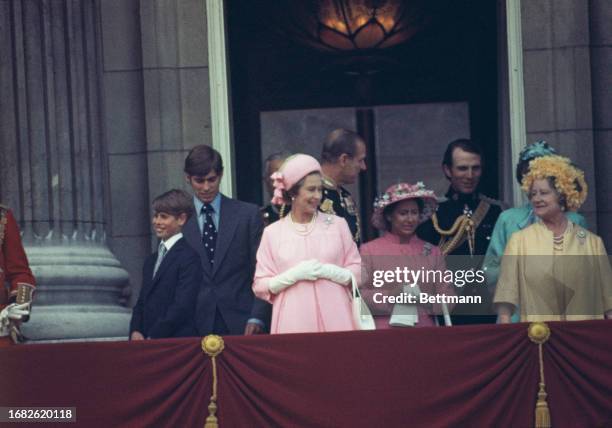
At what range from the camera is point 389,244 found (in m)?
12.1

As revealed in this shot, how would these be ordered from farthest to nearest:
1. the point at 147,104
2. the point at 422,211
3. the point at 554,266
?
1. the point at 147,104
2. the point at 422,211
3. the point at 554,266

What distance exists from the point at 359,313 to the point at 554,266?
4.75ft

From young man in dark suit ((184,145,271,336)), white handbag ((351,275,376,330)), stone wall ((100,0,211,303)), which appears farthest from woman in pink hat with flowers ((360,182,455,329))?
stone wall ((100,0,211,303))

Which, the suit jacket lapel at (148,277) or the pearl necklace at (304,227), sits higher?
the pearl necklace at (304,227)

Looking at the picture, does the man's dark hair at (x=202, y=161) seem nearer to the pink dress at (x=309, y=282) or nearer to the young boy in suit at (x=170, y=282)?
the young boy in suit at (x=170, y=282)

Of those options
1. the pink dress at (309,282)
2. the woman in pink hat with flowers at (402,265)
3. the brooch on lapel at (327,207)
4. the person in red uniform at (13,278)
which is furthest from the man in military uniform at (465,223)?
the person in red uniform at (13,278)

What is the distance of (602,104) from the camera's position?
1435 centimetres

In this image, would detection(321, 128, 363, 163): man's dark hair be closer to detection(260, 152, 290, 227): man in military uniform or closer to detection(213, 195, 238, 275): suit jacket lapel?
detection(260, 152, 290, 227): man in military uniform

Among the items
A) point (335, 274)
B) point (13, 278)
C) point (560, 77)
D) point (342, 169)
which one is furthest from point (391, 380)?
point (560, 77)

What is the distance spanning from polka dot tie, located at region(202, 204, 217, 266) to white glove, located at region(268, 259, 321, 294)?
1.08 meters

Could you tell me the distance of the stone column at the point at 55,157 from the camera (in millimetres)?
13242

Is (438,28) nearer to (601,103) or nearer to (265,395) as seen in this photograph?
(601,103)

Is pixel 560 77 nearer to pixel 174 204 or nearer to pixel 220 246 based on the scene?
pixel 220 246

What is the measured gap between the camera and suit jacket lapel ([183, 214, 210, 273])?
39.6 feet
